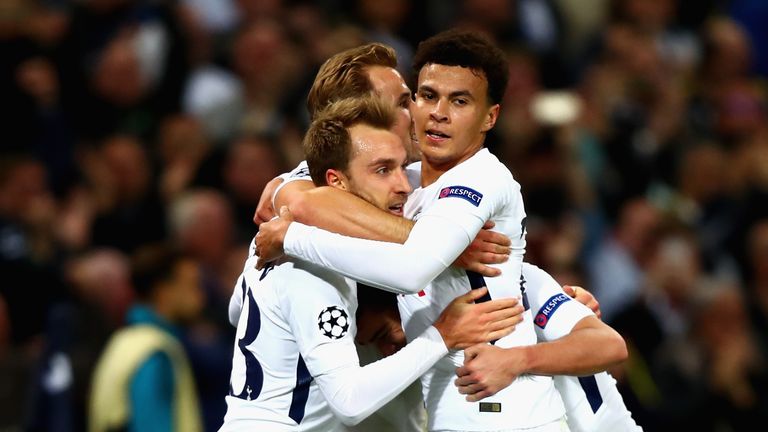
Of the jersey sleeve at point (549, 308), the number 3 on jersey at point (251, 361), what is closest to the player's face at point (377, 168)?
the number 3 on jersey at point (251, 361)

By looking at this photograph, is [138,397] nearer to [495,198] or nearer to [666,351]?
[495,198]

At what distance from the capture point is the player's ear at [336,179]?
16.3ft

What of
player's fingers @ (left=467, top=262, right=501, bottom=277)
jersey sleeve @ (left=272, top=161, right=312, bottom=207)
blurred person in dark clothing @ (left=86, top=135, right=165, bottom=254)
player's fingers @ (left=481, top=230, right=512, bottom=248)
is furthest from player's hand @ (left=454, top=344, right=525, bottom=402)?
blurred person in dark clothing @ (left=86, top=135, right=165, bottom=254)

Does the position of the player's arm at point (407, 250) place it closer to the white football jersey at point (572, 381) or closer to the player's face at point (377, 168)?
the player's face at point (377, 168)

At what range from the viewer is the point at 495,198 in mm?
4762

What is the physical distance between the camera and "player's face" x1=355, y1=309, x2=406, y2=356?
5102 mm

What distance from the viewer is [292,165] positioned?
9.38 m

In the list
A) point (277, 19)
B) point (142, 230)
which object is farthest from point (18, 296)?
point (277, 19)

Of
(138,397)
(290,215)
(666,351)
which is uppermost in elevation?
(290,215)

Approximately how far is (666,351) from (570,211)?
4.18 ft

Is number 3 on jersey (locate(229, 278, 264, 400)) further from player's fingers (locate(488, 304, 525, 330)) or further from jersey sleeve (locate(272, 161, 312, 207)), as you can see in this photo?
player's fingers (locate(488, 304, 525, 330))

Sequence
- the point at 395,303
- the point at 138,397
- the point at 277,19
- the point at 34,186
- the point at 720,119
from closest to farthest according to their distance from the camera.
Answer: the point at 395,303 < the point at 138,397 < the point at 34,186 < the point at 277,19 < the point at 720,119

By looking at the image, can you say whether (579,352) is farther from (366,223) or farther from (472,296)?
(366,223)

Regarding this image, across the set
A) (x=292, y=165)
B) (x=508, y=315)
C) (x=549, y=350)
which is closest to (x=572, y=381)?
(x=549, y=350)
